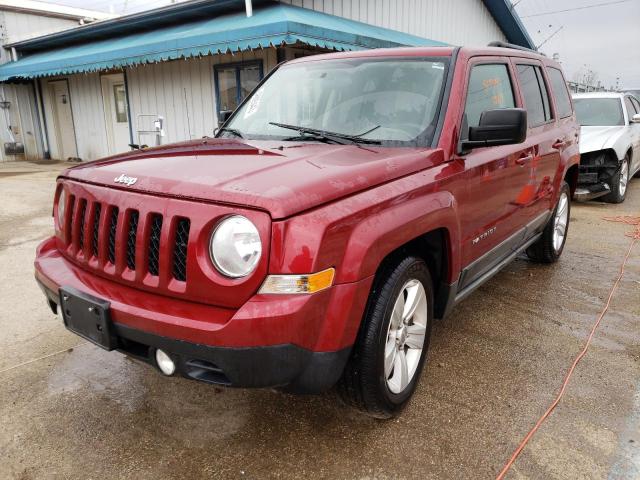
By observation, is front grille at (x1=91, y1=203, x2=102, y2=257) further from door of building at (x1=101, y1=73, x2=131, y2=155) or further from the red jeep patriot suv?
door of building at (x1=101, y1=73, x2=131, y2=155)

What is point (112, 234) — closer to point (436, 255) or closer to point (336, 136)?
point (336, 136)

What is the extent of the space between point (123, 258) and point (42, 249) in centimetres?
90

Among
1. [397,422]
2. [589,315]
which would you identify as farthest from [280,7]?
[397,422]

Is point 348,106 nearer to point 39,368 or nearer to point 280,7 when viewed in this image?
point 39,368

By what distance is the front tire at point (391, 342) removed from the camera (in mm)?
2197

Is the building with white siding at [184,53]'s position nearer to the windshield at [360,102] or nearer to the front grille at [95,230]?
the windshield at [360,102]

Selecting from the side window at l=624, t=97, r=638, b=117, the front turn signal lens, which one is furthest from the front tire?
the side window at l=624, t=97, r=638, b=117

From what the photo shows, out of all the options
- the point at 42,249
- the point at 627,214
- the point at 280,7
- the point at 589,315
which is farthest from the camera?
the point at 280,7

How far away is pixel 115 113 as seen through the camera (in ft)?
43.3

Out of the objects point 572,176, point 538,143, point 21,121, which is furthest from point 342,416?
point 21,121

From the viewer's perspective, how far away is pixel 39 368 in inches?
121

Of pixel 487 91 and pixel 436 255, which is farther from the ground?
pixel 487 91

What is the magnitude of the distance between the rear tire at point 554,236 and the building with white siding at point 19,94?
15.4 m

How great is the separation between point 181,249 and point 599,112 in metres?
9.22
